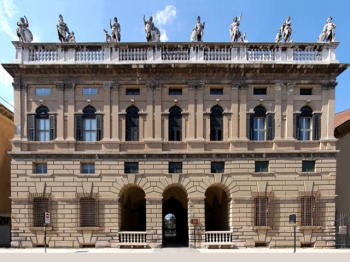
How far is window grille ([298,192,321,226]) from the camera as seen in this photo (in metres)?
20.3

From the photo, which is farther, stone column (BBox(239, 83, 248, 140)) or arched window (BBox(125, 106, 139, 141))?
arched window (BBox(125, 106, 139, 141))

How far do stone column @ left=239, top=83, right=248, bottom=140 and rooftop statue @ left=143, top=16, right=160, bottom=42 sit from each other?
7.53m

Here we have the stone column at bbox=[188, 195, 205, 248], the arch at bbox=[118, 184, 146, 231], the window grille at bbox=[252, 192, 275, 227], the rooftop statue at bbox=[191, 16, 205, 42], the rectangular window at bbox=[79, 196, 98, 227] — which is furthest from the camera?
the arch at bbox=[118, 184, 146, 231]

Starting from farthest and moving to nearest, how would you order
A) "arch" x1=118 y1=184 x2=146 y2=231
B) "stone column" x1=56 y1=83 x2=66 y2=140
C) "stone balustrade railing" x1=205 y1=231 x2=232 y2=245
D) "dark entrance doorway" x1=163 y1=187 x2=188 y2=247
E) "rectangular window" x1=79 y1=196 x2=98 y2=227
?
"dark entrance doorway" x1=163 y1=187 x2=188 y2=247
"arch" x1=118 y1=184 x2=146 y2=231
"stone column" x1=56 y1=83 x2=66 y2=140
"rectangular window" x1=79 y1=196 x2=98 y2=227
"stone balustrade railing" x1=205 y1=231 x2=232 y2=245

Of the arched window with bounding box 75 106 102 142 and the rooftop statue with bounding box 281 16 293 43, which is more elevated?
the rooftop statue with bounding box 281 16 293 43

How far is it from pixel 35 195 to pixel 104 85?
944 centimetres

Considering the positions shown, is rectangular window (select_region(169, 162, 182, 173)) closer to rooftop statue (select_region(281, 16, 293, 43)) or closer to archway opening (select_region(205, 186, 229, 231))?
archway opening (select_region(205, 186, 229, 231))

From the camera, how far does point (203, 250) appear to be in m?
19.1

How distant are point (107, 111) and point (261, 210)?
13.5 meters

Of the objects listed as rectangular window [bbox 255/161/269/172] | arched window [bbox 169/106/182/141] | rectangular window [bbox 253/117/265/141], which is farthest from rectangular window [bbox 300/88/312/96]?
arched window [bbox 169/106/182/141]

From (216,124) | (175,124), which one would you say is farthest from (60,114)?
(216,124)

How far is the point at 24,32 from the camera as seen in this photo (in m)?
21.4

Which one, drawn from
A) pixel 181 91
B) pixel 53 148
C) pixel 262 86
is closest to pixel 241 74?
pixel 262 86

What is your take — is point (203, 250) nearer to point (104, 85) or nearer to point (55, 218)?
point (55, 218)
